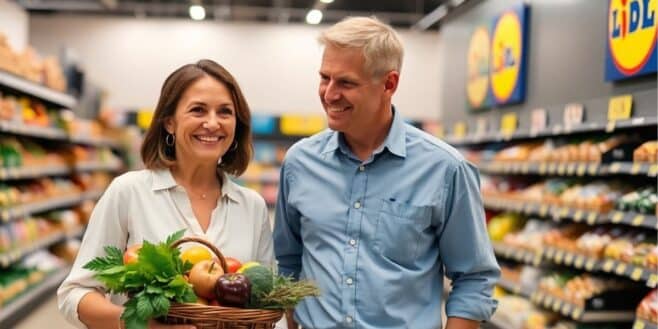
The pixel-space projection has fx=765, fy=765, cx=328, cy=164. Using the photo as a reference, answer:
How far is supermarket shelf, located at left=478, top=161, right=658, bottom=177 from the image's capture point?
434cm

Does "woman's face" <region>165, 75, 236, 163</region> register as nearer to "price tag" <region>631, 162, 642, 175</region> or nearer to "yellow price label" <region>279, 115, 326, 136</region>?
"price tag" <region>631, 162, 642, 175</region>

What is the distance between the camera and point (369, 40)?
215 centimetres

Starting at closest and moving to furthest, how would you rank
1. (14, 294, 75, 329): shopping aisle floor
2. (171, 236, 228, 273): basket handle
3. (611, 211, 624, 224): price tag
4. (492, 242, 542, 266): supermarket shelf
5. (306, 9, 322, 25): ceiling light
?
(171, 236, 228, 273): basket handle, (611, 211, 624, 224): price tag, (492, 242, 542, 266): supermarket shelf, (14, 294, 75, 329): shopping aisle floor, (306, 9, 322, 25): ceiling light

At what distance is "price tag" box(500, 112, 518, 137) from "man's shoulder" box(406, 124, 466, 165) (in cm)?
431

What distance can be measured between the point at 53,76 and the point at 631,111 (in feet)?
20.2

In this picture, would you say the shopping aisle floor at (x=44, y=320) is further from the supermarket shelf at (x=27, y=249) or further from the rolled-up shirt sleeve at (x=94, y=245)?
the rolled-up shirt sleeve at (x=94, y=245)

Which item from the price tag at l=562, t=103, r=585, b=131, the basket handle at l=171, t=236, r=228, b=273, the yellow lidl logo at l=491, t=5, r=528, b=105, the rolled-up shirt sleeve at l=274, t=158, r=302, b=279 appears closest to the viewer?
the basket handle at l=171, t=236, r=228, b=273

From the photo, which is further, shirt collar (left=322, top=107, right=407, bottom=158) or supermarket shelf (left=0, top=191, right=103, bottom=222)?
supermarket shelf (left=0, top=191, right=103, bottom=222)

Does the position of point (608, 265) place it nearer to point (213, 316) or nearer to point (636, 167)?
point (636, 167)

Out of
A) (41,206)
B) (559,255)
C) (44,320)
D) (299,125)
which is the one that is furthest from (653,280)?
(299,125)

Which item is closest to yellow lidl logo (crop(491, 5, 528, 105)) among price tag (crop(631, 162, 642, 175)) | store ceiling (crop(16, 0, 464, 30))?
price tag (crop(631, 162, 642, 175))

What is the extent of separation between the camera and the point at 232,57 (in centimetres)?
1486

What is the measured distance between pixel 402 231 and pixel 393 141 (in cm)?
28

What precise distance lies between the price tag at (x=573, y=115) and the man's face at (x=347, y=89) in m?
3.40
